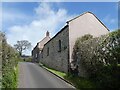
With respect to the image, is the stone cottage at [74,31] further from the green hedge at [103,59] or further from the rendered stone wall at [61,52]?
the green hedge at [103,59]

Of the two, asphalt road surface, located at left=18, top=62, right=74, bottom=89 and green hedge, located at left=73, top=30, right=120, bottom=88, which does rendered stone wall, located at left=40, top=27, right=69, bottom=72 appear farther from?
green hedge, located at left=73, top=30, right=120, bottom=88

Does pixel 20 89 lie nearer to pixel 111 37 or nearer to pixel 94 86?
pixel 94 86

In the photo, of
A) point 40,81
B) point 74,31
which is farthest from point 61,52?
point 40,81

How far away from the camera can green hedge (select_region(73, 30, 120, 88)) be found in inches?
690

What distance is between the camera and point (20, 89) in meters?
19.2

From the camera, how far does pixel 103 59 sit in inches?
789

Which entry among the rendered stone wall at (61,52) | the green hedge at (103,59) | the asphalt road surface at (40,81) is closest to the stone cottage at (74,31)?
the rendered stone wall at (61,52)


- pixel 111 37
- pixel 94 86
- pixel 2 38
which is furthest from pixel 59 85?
pixel 2 38

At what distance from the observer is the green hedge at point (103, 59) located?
17.5 meters

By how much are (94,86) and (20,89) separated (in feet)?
19.4

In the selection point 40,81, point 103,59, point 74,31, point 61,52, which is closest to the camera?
point 103,59

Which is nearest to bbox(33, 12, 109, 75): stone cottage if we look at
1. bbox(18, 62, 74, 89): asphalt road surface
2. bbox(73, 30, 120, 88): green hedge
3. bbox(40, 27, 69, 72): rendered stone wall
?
bbox(40, 27, 69, 72): rendered stone wall

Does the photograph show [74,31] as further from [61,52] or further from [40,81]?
[40,81]

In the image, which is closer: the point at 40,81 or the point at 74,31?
the point at 40,81
